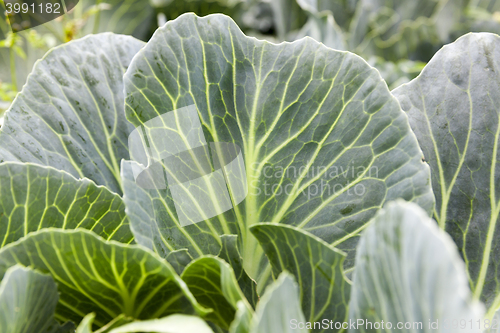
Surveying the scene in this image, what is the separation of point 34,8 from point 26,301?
2.85 feet

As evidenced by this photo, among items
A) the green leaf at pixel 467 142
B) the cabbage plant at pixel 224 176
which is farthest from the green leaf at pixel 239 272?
the green leaf at pixel 467 142

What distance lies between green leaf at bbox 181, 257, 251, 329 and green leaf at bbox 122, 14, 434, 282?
0.21 ft

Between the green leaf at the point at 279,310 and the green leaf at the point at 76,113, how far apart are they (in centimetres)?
34

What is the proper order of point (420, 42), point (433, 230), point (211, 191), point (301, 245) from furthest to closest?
point (420, 42)
point (211, 191)
point (301, 245)
point (433, 230)

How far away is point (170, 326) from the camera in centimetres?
32

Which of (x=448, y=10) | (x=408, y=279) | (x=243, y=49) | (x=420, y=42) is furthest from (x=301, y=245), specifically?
(x=448, y=10)

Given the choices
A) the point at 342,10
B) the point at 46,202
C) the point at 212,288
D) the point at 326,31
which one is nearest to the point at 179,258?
the point at 212,288

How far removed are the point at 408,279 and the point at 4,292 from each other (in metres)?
0.30

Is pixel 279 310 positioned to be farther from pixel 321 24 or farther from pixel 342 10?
pixel 342 10

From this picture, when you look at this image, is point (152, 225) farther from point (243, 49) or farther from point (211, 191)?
point (243, 49)

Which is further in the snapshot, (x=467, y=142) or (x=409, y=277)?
(x=467, y=142)

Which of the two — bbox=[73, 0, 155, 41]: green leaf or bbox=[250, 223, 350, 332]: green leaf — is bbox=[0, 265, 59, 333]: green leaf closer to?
bbox=[250, 223, 350, 332]: green leaf

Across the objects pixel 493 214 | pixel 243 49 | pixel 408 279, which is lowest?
pixel 493 214

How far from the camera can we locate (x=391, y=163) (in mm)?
442
